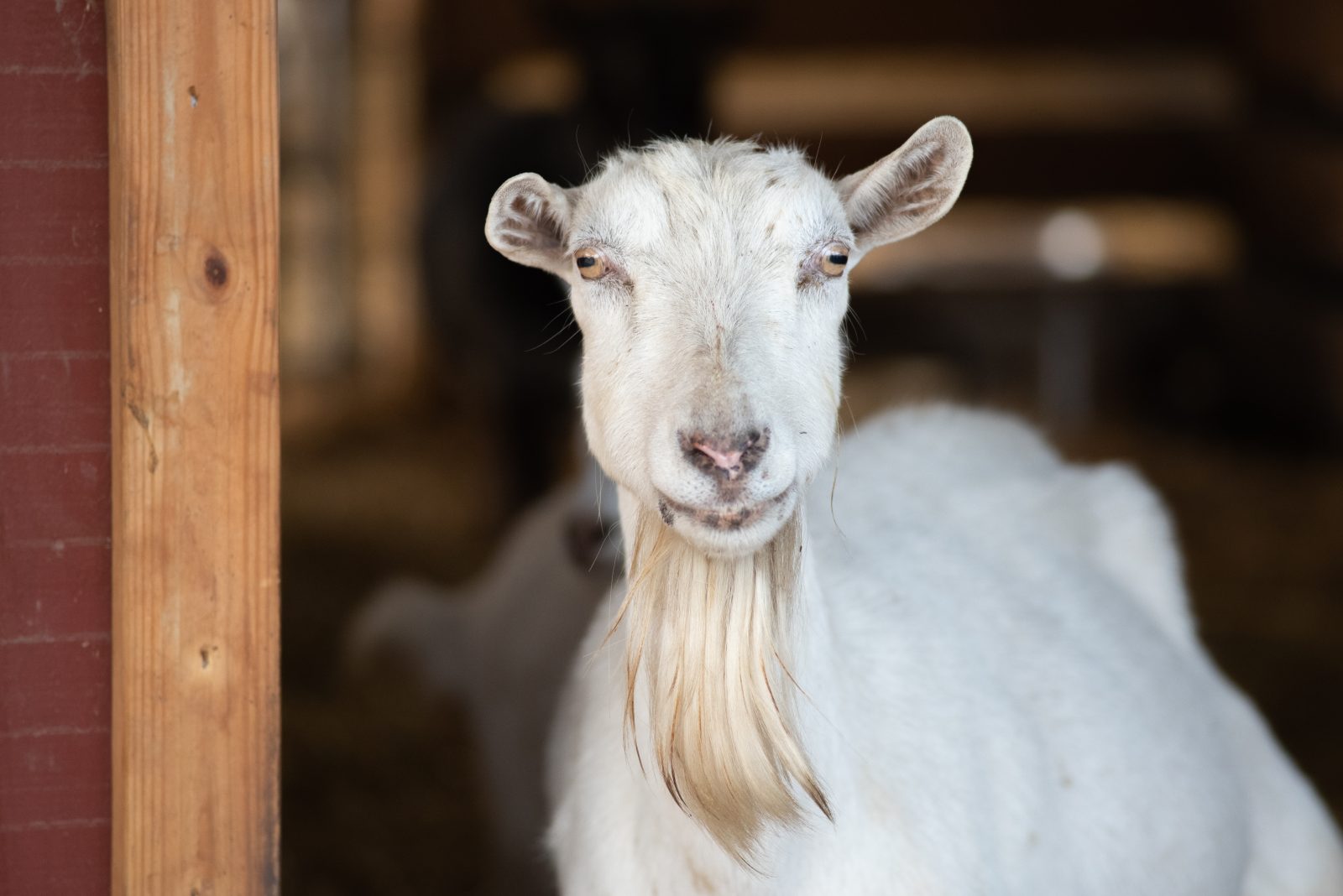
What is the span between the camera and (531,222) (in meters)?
1.83

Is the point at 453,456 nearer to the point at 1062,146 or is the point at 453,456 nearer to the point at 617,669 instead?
the point at 1062,146

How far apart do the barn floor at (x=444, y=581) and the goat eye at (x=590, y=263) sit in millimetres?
2062

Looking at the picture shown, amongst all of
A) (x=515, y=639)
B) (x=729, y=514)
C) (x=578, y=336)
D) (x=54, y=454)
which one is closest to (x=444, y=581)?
(x=578, y=336)

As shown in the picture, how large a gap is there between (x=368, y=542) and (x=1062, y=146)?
473cm

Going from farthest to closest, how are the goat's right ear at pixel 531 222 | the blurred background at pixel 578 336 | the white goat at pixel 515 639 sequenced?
the blurred background at pixel 578 336 < the white goat at pixel 515 639 < the goat's right ear at pixel 531 222

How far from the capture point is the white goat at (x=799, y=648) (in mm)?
1635

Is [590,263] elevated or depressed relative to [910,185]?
depressed

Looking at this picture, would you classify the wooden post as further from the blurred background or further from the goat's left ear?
the blurred background

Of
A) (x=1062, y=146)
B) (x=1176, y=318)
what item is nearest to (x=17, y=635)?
(x=1176, y=318)

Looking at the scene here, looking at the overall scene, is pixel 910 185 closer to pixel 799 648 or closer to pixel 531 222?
pixel 531 222

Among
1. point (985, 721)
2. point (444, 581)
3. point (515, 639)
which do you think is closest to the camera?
point (985, 721)

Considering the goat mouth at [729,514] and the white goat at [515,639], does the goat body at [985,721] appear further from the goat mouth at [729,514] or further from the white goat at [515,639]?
the white goat at [515,639]

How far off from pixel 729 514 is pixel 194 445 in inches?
26.0

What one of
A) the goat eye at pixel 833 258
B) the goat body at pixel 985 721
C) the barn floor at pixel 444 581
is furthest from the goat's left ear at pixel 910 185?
the barn floor at pixel 444 581
